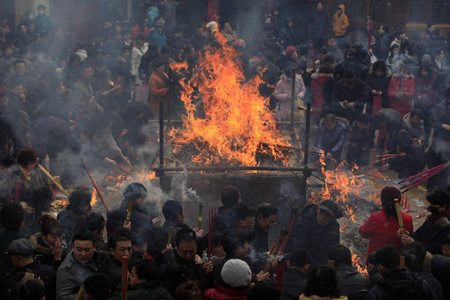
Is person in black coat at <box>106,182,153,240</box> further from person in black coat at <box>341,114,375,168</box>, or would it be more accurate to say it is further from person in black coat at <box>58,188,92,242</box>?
person in black coat at <box>341,114,375,168</box>

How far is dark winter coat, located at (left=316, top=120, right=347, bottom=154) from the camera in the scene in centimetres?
986

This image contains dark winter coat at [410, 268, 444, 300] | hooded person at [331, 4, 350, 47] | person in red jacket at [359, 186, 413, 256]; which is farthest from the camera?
hooded person at [331, 4, 350, 47]

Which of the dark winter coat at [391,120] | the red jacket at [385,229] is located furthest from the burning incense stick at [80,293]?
the dark winter coat at [391,120]

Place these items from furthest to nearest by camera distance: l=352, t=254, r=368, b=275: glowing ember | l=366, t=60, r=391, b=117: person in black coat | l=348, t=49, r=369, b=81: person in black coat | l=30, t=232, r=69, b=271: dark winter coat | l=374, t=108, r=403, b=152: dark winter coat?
l=348, t=49, r=369, b=81: person in black coat, l=366, t=60, r=391, b=117: person in black coat, l=374, t=108, r=403, b=152: dark winter coat, l=352, t=254, r=368, b=275: glowing ember, l=30, t=232, r=69, b=271: dark winter coat

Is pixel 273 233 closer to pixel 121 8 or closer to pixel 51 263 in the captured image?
pixel 51 263

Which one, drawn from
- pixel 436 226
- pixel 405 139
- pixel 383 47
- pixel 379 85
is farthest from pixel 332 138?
pixel 383 47

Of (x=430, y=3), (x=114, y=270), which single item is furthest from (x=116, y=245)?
(x=430, y=3)

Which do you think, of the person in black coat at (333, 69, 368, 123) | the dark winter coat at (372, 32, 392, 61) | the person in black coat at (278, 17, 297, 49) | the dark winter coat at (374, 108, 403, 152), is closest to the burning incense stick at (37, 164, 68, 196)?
the person in black coat at (333, 69, 368, 123)

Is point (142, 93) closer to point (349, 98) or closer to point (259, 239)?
point (349, 98)

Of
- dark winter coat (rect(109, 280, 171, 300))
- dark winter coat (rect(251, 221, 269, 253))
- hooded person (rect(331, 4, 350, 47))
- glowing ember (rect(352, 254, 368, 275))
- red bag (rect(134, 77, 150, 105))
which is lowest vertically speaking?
glowing ember (rect(352, 254, 368, 275))

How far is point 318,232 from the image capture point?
242 inches

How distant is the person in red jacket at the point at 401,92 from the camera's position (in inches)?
444

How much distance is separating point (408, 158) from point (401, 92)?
6.86ft

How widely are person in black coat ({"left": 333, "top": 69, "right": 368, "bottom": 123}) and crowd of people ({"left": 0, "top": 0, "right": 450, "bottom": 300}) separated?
4 cm
